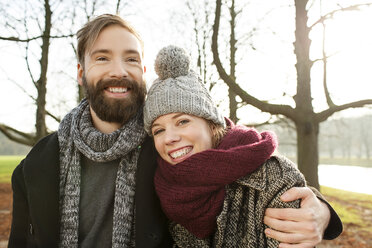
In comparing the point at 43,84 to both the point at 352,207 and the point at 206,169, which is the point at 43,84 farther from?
the point at 352,207

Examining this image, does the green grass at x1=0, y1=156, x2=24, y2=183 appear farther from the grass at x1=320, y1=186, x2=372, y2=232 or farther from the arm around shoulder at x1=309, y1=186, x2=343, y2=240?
the arm around shoulder at x1=309, y1=186, x2=343, y2=240

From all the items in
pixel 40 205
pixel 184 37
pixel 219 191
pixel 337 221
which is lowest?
pixel 337 221

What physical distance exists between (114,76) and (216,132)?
2.94 feet

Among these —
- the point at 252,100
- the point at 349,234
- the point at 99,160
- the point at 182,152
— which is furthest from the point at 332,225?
the point at 349,234

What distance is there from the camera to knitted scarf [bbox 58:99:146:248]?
210cm

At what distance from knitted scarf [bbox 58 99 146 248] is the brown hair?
0.58 m

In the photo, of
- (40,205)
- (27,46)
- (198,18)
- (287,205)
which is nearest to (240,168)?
(287,205)

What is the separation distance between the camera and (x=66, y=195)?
2225mm

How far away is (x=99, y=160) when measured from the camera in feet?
7.24

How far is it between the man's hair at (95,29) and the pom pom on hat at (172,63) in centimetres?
49

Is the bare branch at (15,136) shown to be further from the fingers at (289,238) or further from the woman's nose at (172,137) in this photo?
the fingers at (289,238)

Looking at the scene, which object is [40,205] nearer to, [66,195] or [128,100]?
[66,195]

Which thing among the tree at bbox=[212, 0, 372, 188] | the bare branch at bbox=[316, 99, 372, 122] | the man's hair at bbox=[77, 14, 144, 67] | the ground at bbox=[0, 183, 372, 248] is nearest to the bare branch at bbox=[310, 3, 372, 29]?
the tree at bbox=[212, 0, 372, 188]

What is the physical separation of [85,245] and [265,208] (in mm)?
1290
